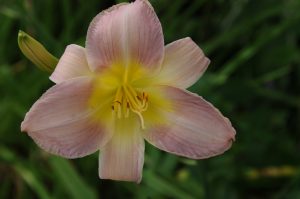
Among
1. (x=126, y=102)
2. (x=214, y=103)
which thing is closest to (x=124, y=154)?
(x=126, y=102)

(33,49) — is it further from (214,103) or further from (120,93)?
(214,103)

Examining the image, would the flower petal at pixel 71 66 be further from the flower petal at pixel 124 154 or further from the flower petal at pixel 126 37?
the flower petal at pixel 124 154

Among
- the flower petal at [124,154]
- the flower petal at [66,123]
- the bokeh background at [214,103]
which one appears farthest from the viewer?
the bokeh background at [214,103]

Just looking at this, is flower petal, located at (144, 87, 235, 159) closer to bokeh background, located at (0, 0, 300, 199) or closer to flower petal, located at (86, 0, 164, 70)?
flower petal, located at (86, 0, 164, 70)

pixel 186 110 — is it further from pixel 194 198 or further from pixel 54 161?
pixel 54 161

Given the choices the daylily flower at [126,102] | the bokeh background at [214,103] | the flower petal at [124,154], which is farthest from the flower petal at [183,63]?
the bokeh background at [214,103]

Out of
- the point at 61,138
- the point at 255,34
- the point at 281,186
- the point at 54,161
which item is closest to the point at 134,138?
the point at 61,138
